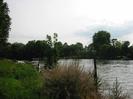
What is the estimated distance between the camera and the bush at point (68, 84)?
12914mm

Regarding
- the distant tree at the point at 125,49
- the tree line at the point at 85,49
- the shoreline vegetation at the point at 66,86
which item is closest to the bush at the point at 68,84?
the shoreline vegetation at the point at 66,86

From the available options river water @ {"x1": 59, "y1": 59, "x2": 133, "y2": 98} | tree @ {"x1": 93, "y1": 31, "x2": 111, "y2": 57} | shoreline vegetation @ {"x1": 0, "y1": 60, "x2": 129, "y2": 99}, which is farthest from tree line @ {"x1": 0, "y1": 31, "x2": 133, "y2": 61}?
shoreline vegetation @ {"x1": 0, "y1": 60, "x2": 129, "y2": 99}

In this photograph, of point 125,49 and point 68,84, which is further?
point 125,49

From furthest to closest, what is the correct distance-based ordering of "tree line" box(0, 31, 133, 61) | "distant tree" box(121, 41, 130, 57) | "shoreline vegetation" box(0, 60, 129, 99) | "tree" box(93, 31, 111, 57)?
1. "tree" box(93, 31, 111, 57)
2. "distant tree" box(121, 41, 130, 57)
3. "tree line" box(0, 31, 133, 61)
4. "shoreline vegetation" box(0, 60, 129, 99)

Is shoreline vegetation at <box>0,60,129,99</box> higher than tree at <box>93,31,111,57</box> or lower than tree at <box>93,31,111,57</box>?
lower

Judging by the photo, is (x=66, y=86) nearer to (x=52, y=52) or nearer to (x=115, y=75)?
(x=52, y=52)

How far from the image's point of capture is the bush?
12.9 metres

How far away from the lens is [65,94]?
13.0m

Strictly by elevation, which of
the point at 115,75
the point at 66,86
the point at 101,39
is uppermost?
the point at 101,39

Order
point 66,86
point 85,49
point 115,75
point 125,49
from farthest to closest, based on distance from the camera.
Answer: point 125,49, point 85,49, point 115,75, point 66,86

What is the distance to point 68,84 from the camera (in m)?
13.0

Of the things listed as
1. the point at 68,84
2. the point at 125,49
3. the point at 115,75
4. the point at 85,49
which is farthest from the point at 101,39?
the point at 68,84

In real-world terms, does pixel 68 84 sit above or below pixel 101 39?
below

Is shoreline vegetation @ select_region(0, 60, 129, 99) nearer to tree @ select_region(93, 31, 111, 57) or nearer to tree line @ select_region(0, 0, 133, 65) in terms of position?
tree line @ select_region(0, 0, 133, 65)
